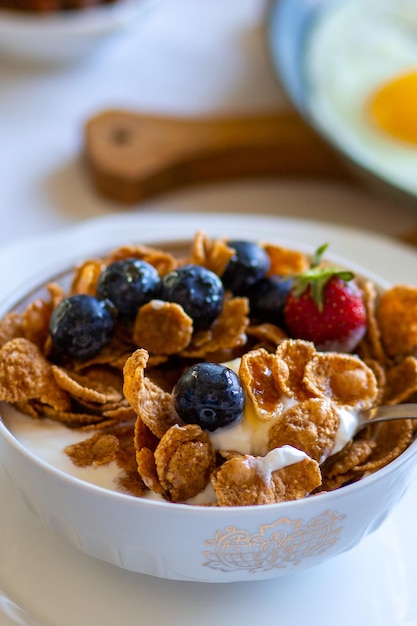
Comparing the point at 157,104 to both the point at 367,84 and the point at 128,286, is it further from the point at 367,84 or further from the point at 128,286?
the point at 128,286

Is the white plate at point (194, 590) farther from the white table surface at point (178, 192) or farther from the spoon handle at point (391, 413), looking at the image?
the spoon handle at point (391, 413)

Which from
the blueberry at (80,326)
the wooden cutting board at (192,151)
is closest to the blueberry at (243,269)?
the blueberry at (80,326)

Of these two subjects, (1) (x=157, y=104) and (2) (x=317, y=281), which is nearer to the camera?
(2) (x=317, y=281)

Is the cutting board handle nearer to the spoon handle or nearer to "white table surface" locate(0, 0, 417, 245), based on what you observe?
"white table surface" locate(0, 0, 417, 245)

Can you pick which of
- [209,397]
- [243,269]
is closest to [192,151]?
[243,269]

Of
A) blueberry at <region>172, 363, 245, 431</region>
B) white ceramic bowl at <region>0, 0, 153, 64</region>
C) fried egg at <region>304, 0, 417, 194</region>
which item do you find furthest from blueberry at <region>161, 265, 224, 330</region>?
white ceramic bowl at <region>0, 0, 153, 64</region>

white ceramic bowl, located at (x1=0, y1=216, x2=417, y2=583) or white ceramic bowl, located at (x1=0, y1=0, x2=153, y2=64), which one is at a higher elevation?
white ceramic bowl, located at (x1=0, y1=0, x2=153, y2=64)
